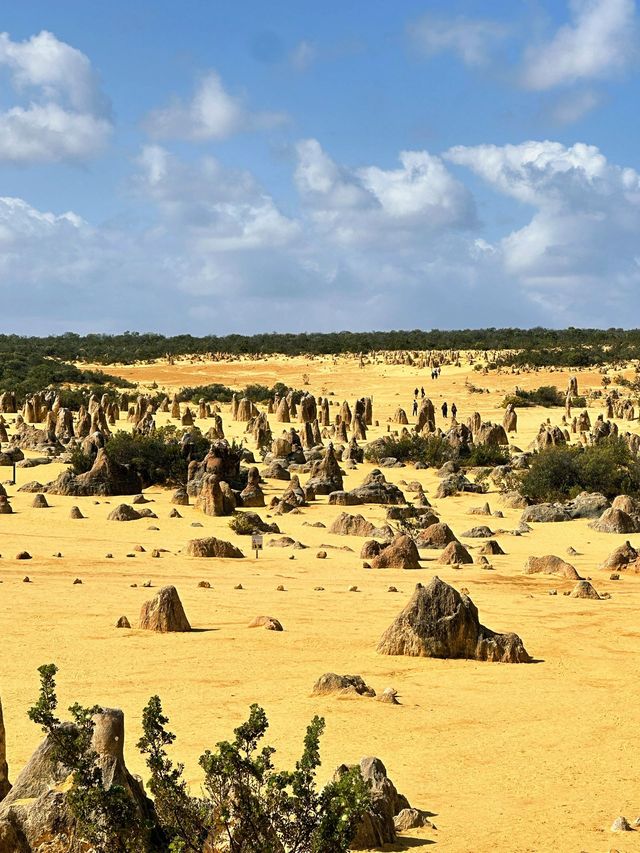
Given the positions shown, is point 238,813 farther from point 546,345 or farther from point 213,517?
point 546,345

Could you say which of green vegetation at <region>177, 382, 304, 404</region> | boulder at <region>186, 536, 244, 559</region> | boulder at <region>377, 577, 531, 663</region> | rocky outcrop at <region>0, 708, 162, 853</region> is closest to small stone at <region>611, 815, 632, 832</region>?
rocky outcrop at <region>0, 708, 162, 853</region>

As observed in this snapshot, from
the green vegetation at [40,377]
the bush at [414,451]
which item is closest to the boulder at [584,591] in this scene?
the bush at [414,451]

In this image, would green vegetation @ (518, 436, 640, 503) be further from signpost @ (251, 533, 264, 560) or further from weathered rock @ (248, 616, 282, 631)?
weathered rock @ (248, 616, 282, 631)

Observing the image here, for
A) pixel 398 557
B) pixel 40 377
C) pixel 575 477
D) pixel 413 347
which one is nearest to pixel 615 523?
pixel 575 477

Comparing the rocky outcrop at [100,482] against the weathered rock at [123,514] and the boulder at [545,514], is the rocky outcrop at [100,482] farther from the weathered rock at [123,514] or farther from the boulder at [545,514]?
the boulder at [545,514]

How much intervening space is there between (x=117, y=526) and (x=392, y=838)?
552 inches

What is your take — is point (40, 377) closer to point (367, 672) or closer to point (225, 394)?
point (225, 394)

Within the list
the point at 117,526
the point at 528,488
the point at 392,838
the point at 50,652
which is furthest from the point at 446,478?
the point at 392,838

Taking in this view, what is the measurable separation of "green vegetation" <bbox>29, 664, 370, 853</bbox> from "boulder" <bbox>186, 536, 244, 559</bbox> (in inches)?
466

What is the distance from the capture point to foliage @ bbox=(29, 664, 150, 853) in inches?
170

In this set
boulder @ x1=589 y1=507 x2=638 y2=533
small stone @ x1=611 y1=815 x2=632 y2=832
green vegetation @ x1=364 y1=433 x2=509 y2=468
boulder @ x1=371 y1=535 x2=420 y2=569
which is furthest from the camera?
green vegetation @ x1=364 y1=433 x2=509 y2=468

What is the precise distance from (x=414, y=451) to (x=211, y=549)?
1642 cm

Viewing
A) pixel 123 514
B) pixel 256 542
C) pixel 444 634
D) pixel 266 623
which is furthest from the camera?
pixel 123 514

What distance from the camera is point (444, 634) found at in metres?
10.5
